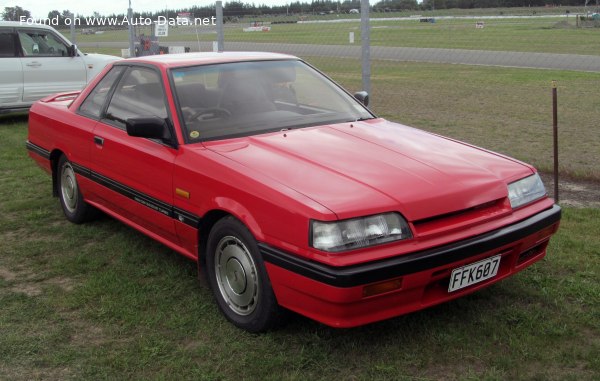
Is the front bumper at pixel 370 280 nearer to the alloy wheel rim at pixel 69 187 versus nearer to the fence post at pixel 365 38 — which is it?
the alloy wheel rim at pixel 69 187

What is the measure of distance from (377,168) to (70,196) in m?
3.22

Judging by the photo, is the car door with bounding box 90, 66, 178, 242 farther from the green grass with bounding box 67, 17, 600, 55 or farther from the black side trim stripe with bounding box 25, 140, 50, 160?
the green grass with bounding box 67, 17, 600, 55

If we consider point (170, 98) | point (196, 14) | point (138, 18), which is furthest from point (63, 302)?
point (138, 18)

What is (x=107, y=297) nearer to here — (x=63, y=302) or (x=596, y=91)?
(x=63, y=302)

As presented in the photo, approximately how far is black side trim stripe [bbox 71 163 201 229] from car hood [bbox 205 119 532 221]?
437 millimetres

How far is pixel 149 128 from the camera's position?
3.94 meters

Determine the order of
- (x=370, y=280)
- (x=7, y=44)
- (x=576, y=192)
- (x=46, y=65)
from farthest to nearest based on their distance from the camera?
(x=46, y=65) → (x=7, y=44) → (x=576, y=192) → (x=370, y=280)

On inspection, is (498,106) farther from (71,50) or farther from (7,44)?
(7,44)

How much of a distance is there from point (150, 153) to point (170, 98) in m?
0.38

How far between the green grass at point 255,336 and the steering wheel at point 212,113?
1.08 metres

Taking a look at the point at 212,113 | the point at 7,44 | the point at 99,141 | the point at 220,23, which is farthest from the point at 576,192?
the point at 7,44

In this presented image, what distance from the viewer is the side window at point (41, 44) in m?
11.2

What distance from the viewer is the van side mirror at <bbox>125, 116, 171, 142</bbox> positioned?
3911mm

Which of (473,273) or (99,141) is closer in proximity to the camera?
(473,273)
